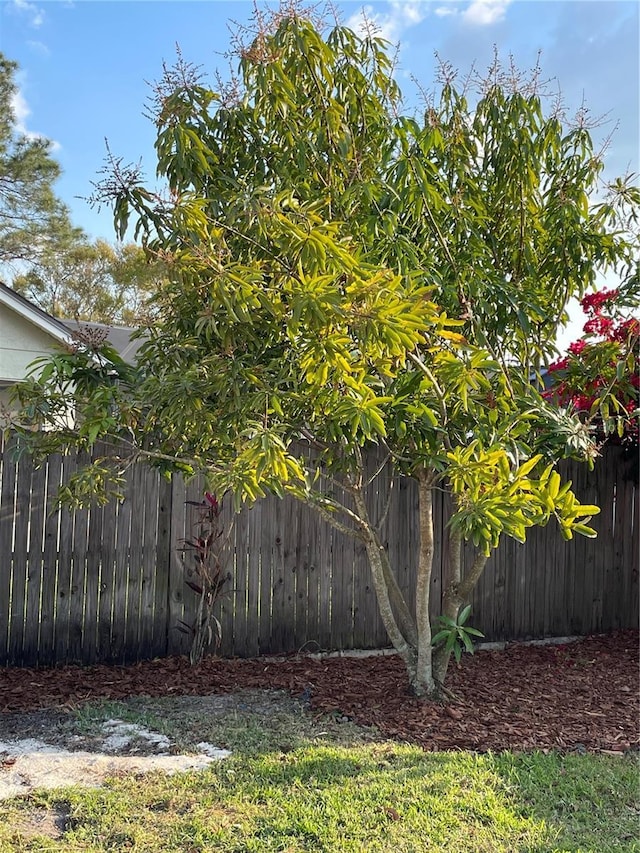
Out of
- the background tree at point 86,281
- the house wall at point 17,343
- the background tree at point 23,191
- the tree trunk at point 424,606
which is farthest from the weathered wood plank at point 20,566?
the background tree at point 23,191

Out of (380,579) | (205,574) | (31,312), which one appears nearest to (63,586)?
(205,574)

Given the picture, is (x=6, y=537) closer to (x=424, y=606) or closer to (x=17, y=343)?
(x=424, y=606)

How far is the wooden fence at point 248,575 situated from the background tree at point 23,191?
13407mm

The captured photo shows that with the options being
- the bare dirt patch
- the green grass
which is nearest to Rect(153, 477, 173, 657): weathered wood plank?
the green grass

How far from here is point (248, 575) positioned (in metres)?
5.93

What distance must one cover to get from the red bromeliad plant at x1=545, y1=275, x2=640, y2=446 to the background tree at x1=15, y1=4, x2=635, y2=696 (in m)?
0.24

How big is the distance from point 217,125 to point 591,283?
8.28 ft

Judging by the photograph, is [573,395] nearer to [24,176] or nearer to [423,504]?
[423,504]

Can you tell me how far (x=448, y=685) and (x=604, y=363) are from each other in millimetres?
2291

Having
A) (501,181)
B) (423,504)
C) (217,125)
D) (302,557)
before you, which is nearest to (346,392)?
(423,504)

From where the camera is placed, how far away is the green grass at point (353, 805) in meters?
2.84

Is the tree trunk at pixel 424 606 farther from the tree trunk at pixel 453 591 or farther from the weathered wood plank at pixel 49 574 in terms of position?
the weathered wood plank at pixel 49 574

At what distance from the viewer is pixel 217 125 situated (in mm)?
4289

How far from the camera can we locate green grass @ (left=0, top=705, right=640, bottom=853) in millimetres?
2842
